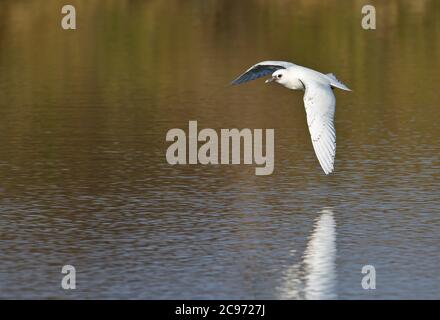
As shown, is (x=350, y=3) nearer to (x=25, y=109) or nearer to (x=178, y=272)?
(x=25, y=109)

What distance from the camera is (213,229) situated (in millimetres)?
18391

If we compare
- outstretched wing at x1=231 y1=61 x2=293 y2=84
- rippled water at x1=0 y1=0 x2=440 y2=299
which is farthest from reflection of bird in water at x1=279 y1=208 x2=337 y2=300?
outstretched wing at x1=231 y1=61 x2=293 y2=84

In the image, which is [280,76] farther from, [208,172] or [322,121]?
[208,172]

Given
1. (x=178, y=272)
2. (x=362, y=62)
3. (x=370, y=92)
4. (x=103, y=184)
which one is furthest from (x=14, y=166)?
(x=362, y=62)

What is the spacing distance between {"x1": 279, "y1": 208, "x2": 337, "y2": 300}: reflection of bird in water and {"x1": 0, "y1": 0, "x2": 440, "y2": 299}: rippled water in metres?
0.03

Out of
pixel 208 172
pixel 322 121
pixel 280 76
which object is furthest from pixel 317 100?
pixel 208 172

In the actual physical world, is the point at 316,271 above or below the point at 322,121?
below

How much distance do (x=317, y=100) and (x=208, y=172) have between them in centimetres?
324

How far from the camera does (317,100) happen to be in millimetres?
19156

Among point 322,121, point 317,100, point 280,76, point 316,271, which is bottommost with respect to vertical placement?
point 316,271

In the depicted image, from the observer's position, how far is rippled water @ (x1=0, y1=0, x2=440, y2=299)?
16469 mm

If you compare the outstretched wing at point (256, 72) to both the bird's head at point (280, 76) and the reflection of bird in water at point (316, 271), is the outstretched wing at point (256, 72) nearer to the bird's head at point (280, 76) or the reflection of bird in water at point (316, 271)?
the bird's head at point (280, 76)

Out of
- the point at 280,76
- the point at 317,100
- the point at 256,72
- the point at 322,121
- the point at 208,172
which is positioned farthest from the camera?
the point at 208,172

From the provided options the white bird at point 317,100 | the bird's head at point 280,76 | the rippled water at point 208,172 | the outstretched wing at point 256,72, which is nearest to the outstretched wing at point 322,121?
the white bird at point 317,100
